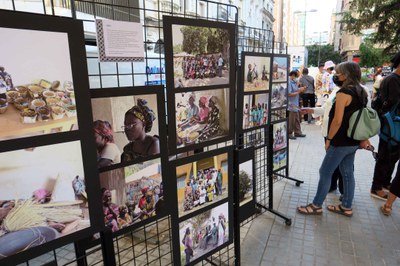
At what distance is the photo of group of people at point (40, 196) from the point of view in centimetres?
111

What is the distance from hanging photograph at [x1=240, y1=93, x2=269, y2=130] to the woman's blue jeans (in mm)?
845

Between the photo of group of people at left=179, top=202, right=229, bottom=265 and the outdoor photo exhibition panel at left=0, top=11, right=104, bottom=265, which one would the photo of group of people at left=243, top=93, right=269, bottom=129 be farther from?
the outdoor photo exhibition panel at left=0, top=11, right=104, bottom=265

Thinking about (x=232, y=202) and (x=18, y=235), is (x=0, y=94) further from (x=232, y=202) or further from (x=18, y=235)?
(x=232, y=202)

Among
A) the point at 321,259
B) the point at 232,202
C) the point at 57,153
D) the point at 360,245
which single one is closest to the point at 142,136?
the point at 57,153

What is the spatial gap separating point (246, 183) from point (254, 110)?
72 centimetres

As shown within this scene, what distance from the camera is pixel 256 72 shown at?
2.65 metres

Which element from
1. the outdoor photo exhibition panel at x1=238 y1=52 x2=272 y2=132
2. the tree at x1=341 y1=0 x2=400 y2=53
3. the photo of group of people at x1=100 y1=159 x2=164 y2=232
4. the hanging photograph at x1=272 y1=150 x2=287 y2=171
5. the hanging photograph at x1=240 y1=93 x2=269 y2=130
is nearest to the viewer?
the photo of group of people at x1=100 y1=159 x2=164 y2=232

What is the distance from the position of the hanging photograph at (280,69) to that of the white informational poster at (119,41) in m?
2.04

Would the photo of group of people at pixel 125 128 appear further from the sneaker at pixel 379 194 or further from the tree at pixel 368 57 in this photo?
the tree at pixel 368 57

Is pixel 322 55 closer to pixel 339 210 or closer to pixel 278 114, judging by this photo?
pixel 278 114

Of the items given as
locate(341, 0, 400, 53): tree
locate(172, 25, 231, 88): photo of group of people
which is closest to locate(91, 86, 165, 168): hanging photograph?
locate(172, 25, 231, 88): photo of group of people

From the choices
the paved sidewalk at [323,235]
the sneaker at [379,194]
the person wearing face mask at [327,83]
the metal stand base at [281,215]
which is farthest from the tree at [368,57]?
the metal stand base at [281,215]

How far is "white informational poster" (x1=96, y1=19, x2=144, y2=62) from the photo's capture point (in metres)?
1.35

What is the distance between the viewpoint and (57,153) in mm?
1207
